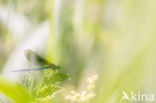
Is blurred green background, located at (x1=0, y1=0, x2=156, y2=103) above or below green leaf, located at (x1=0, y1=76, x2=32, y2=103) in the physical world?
above

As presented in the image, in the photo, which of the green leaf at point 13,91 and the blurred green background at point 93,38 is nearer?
the green leaf at point 13,91

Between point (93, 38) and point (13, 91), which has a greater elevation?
point (93, 38)

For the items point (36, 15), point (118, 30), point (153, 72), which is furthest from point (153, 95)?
point (36, 15)

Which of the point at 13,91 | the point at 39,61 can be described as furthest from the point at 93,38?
the point at 13,91

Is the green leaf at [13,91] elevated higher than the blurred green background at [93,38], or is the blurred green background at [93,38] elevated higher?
the blurred green background at [93,38]

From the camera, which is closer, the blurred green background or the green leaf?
the green leaf

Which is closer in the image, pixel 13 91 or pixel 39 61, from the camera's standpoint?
pixel 13 91

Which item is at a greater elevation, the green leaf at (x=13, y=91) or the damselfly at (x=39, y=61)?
the damselfly at (x=39, y=61)

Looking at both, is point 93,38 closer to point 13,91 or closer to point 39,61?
point 39,61
